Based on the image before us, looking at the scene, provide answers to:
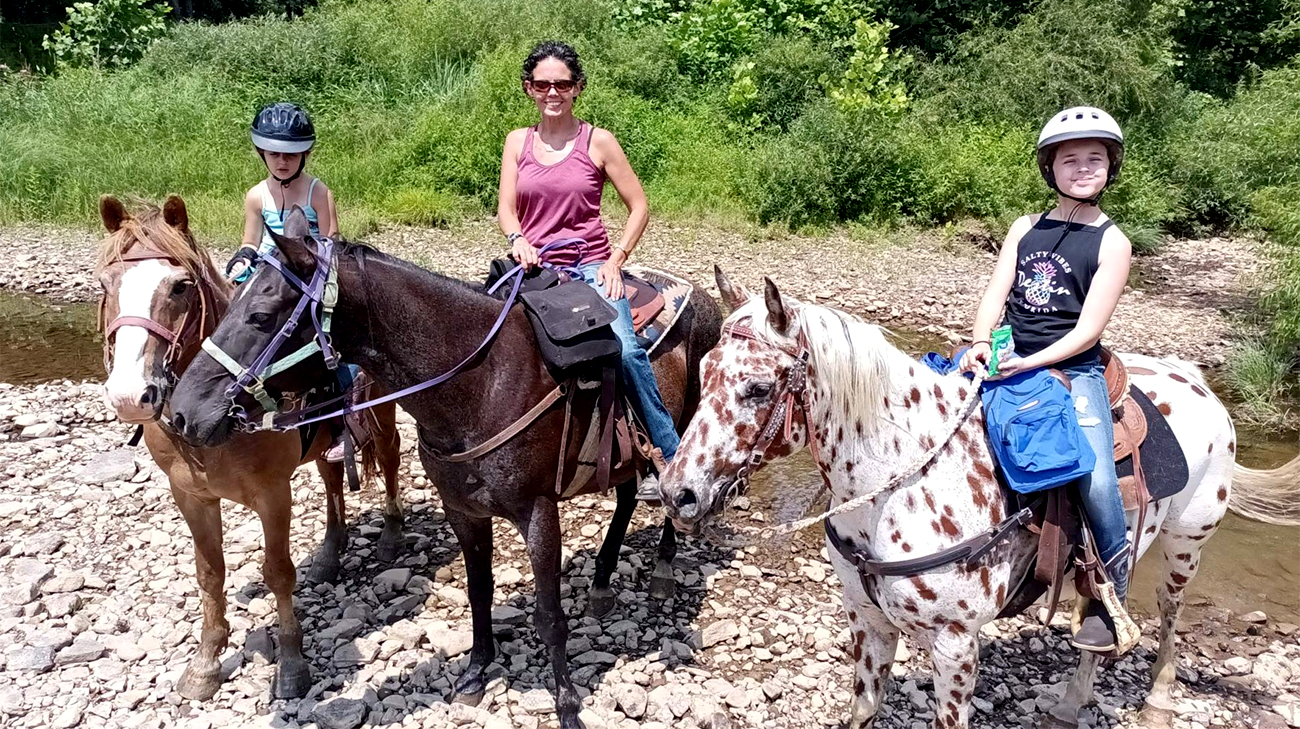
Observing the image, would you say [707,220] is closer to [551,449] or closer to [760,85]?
[760,85]

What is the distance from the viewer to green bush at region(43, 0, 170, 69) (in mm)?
19484

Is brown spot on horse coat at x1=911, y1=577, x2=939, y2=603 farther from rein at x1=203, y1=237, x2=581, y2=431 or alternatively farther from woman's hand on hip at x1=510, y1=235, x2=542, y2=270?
woman's hand on hip at x1=510, y1=235, x2=542, y2=270

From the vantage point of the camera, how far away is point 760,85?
1861 cm

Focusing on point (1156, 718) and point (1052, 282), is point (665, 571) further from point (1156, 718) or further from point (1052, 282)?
point (1052, 282)

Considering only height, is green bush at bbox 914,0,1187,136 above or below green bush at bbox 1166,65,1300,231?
above

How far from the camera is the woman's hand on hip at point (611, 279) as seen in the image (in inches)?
151

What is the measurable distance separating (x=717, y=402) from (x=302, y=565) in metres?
3.53

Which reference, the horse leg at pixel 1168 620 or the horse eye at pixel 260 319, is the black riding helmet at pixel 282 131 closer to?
the horse eye at pixel 260 319

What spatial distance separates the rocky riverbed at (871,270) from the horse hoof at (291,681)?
7.07m

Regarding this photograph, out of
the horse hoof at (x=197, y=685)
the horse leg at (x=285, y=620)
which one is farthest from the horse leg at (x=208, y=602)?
the horse leg at (x=285, y=620)

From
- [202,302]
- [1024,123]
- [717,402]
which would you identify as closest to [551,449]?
[717,402]

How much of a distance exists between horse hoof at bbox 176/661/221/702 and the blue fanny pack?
3590 mm

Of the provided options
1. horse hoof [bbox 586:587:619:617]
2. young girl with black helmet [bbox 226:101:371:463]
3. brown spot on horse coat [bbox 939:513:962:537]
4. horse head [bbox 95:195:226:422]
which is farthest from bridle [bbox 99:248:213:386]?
brown spot on horse coat [bbox 939:513:962:537]

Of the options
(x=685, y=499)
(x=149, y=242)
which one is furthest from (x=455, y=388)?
(x=149, y=242)
